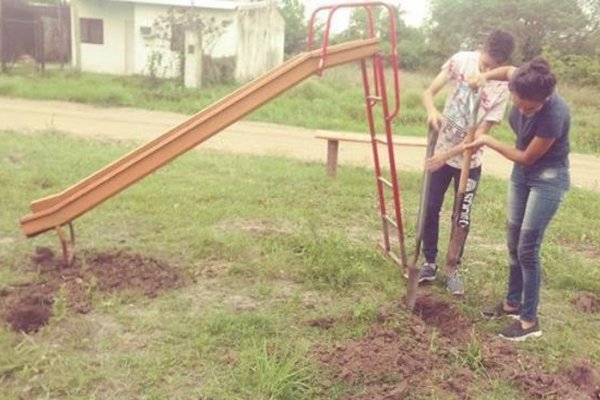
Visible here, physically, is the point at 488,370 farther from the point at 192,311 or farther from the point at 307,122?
the point at 307,122

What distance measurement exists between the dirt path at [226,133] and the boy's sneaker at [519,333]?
16.8 feet

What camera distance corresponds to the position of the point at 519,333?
3680mm

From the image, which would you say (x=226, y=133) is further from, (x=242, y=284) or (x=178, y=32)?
(x=242, y=284)

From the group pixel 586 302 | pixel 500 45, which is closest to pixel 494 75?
pixel 500 45

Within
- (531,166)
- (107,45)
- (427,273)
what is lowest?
(427,273)

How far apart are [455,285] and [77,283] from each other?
7.83 ft

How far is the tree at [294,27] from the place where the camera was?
2795cm

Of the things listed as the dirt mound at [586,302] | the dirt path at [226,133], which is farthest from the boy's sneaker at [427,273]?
the dirt path at [226,133]

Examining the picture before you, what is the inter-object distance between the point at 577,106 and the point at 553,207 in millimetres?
14509

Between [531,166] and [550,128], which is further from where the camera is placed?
[531,166]

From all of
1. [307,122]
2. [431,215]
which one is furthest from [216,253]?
[307,122]

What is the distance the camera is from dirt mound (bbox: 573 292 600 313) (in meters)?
4.26

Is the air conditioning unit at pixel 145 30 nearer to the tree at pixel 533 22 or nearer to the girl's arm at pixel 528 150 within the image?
the tree at pixel 533 22

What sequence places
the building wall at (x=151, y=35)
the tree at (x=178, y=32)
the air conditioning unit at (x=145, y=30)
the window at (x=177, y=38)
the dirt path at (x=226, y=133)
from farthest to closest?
the air conditioning unit at (x=145, y=30) → the building wall at (x=151, y=35) → the window at (x=177, y=38) → the tree at (x=178, y=32) → the dirt path at (x=226, y=133)
